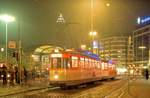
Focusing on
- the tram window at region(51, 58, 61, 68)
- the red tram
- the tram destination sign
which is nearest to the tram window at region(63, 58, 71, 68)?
the red tram

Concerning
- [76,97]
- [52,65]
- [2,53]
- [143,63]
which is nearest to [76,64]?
[52,65]

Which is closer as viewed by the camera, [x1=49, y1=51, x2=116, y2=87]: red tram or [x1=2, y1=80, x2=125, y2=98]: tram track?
[x1=2, y1=80, x2=125, y2=98]: tram track

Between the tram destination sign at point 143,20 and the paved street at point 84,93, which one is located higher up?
the tram destination sign at point 143,20

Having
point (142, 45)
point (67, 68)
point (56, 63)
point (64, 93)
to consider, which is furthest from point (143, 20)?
point (64, 93)

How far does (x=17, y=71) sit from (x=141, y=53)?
130 meters

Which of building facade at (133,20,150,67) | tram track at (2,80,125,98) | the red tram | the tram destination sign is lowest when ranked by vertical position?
tram track at (2,80,125,98)

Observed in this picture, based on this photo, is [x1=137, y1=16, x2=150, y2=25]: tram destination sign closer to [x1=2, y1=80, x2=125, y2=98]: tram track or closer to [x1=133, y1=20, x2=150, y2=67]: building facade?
[x1=133, y1=20, x2=150, y2=67]: building facade

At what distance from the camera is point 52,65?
32.3 meters

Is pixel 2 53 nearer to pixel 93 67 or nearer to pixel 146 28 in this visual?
pixel 93 67

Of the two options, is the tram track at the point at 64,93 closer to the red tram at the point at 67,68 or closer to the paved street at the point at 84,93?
the paved street at the point at 84,93

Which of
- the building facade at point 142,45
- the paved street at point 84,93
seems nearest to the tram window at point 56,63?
the paved street at point 84,93

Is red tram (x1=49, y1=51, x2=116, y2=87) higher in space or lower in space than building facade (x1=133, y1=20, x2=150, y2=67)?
lower

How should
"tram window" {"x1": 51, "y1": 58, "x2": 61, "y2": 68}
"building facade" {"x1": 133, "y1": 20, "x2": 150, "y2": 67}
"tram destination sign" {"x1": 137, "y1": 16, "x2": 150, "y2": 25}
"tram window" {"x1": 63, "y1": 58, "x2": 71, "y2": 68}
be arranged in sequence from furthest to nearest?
"tram destination sign" {"x1": 137, "y1": 16, "x2": 150, "y2": 25} < "building facade" {"x1": 133, "y1": 20, "x2": 150, "y2": 67} < "tram window" {"x1": 51, "y1": 58, "x2": 61, "y2": 68} < "tram window" {"x1": 63, "y1": 58, "x2": 71, "y2": 68}

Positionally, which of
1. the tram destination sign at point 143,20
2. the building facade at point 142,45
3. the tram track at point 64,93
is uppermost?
the tram destination sign at point 143,20
